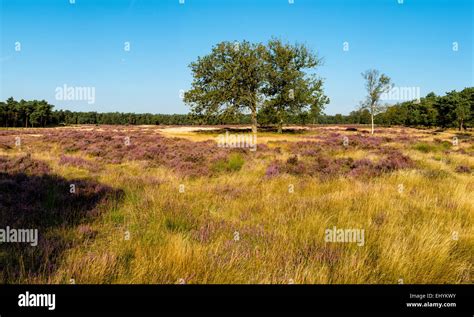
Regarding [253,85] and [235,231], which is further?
[253,85]

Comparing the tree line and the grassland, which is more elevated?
the tree line

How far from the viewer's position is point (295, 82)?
1642 inches

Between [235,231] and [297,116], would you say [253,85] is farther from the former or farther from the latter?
[235,231]

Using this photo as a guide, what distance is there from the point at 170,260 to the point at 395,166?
33.3 feet

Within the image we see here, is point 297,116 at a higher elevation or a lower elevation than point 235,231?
higher

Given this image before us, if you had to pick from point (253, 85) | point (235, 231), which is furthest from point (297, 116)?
point (235, 231)

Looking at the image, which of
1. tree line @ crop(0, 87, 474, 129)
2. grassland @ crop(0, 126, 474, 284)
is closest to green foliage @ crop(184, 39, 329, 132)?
tree line @ crop(0, 87, 474, 129)

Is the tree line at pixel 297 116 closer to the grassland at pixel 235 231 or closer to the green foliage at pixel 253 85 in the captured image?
the green foliage at pixel 253 85

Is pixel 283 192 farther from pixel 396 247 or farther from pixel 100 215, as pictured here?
pixel 100 215

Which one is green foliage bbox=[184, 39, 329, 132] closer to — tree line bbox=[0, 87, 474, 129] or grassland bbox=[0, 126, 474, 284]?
tree line bbox=[0, 87, 474, 129]

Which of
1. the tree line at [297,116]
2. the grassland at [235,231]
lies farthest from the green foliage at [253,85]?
the grassland at [235,231]
